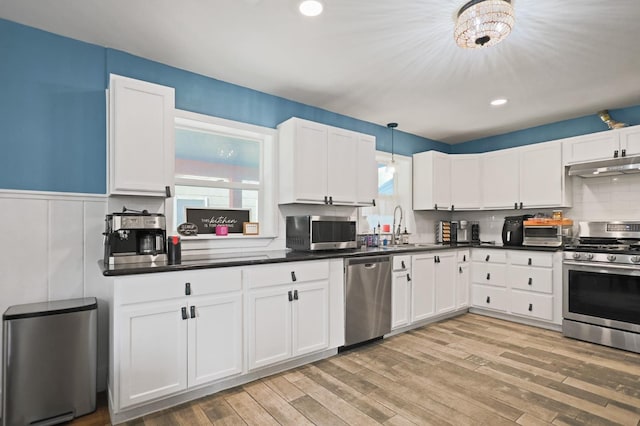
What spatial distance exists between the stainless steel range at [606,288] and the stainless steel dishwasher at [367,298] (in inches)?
79.8

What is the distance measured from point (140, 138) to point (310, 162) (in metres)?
1.59

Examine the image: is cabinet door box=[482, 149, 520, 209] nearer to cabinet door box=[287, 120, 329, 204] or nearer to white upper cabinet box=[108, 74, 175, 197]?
cabinet door box=[287, 120, 329, 204]

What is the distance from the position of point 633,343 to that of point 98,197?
194 inches

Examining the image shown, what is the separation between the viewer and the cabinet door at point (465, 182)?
4.98 m

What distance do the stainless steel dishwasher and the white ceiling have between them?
1793 millimetres

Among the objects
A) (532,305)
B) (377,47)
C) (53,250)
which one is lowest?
(532,305)

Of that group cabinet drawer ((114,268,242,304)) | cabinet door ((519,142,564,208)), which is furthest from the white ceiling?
cabinet drawer ((114,268,242,304))

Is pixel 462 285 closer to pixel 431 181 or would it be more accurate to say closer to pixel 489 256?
pixel 489 256

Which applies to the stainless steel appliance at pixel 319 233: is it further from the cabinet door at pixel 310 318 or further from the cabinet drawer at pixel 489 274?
the cabinet drawer at pixel 489 274

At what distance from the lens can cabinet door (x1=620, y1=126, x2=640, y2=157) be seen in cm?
361

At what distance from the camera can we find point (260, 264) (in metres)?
2.61

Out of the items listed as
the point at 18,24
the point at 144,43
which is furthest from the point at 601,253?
the point at 18,24

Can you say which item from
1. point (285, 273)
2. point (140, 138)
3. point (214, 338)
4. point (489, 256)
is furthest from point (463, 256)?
point (140, 138)

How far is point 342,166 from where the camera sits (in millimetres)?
3727
